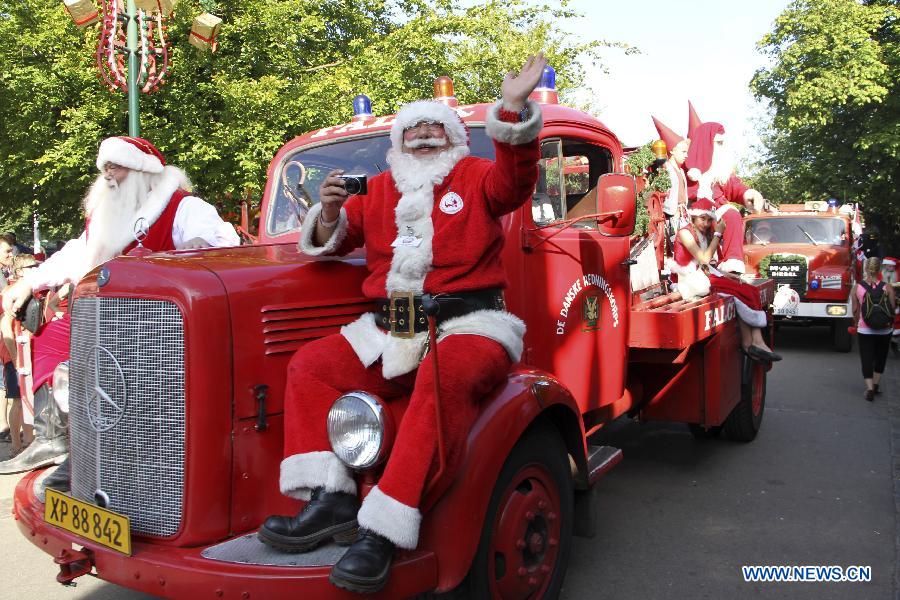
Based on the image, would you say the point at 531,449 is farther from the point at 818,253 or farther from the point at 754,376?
the point at 818,253

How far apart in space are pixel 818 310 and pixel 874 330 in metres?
3.99

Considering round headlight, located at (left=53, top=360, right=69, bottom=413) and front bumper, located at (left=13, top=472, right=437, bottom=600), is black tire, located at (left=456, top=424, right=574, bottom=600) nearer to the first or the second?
front bumper, located at (left=13, top=472, right=437, bottom=600)

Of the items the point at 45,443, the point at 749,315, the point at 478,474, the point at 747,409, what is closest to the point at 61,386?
the point at 45,443

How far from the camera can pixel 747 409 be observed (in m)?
6.07

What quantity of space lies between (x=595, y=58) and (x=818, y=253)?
8.97 metres

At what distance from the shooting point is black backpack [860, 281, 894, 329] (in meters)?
8.06

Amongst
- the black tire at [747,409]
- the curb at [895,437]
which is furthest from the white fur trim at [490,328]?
the black tire at [747,409]

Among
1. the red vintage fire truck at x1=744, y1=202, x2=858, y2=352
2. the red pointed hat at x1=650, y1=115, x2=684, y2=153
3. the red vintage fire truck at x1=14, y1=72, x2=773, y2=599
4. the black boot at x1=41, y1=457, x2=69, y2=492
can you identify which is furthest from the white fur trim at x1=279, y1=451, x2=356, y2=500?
the red vintage fire truck at x1=744, y1=202, x2=858, y2=352

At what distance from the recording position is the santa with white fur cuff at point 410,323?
2389 millimetres

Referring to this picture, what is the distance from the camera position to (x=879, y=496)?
194 inches

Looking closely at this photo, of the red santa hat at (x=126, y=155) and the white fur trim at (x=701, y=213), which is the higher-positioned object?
the red santa hat at (x=126, y=155)

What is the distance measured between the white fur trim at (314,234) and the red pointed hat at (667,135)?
14.9 feet

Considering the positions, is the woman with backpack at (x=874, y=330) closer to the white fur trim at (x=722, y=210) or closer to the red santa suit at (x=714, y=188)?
the red santa suit at (x=714, y=188)

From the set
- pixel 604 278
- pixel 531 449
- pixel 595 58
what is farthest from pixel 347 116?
pixel 595 58
